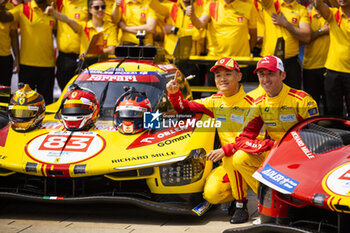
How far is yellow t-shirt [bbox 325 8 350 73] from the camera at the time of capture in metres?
8.02

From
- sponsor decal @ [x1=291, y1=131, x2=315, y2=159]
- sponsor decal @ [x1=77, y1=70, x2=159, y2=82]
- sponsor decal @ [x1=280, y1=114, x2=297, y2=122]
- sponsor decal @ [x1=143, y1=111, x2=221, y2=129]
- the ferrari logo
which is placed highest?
sponsor decal @ [x1=291, y1=131, x2=315, y2=159]

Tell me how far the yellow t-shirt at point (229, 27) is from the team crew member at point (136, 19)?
3.26ft

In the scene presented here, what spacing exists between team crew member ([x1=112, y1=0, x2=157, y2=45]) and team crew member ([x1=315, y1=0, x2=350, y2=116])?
9.92 ft

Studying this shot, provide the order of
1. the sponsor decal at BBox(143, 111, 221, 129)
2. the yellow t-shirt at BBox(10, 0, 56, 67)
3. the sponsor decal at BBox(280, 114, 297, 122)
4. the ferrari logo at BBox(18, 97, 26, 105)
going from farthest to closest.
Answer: the yellow t-shirt at BBox(10, 0, 56, 67) < the ferrari logo at BBox(18, 97, 26, 105) < the sponsor decal at BBox(143, 111, 221, 129) < the sponsor decal at BBox(280, 114, 297, 122)

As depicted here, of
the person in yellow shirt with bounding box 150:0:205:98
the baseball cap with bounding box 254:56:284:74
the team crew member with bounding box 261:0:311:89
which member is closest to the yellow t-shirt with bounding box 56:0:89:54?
the person in yellow shirt with bounding box 150:0:205:98

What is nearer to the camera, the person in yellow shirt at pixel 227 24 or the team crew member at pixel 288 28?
the team crew member at pixel 288 28

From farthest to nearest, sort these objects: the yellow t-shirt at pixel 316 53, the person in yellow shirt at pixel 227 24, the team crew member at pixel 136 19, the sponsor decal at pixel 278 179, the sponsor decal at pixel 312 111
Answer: the team crew member at pixel 136 19
the person in yellow shirt at pixel 227 24
the yellow t-shirt at pixel 316 53
the sponsor decal at pixel 312 111
the sponsor decal at pixel 278 179

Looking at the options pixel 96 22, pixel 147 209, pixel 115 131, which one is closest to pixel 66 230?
pixel 147 209

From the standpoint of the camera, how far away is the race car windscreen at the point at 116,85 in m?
7.19

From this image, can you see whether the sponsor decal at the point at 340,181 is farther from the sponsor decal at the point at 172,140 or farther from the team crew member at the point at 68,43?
the team crew member at the point at 68,43

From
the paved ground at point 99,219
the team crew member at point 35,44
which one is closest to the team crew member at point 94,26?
the team crew member at point 35,44

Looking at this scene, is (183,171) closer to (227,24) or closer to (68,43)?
(227,24)

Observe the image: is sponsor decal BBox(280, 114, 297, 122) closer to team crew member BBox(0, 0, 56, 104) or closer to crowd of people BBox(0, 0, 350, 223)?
crowd of people BBox(0, 0, 350, 223)

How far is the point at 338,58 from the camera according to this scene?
26.5 feet
